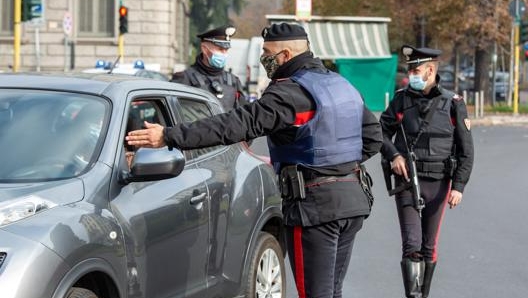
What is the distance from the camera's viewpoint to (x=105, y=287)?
181 inches

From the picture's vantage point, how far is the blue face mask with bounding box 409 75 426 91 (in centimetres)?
731

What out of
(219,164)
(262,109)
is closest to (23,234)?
(262,109)

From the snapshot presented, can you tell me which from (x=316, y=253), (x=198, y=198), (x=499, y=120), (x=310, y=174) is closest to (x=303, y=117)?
(x=310, y=174)

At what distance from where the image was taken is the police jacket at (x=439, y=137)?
7.36m

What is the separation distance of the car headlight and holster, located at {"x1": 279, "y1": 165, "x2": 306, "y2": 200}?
3.93ft

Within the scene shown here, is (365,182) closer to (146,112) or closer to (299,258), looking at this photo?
(299,258)

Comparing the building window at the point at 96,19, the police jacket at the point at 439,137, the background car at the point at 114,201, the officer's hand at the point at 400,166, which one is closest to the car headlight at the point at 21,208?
the background car at the point at 114,201

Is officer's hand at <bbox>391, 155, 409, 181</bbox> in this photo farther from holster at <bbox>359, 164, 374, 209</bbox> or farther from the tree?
the tree

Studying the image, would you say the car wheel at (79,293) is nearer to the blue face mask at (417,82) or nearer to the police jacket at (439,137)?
the police jacket at (439,137)

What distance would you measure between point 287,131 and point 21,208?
4.44ft

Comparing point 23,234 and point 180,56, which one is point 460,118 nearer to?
point 23,234

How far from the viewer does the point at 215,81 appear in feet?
31.0

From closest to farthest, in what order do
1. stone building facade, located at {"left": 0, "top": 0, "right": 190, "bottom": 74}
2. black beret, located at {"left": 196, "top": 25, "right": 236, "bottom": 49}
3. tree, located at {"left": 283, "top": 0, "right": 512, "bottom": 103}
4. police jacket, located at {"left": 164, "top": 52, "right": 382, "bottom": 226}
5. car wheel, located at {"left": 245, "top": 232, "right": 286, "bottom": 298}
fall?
police jacket, located at {"left": 164, "top": 52, "right": 382, "bottom": 226} → car wheel, located at {"left": 245, "top": 232, "right": 286, "bottom": 298} → black beret, located at {"left": 196, "top": 25, "right": 236, "bottom": 49} → stone building facade, located at {"left": 0, "top": 0, "right": 190, "bottom": 74} → tree, located at {"left": 283, "top": 0, "right": 512, "bottom": 103}

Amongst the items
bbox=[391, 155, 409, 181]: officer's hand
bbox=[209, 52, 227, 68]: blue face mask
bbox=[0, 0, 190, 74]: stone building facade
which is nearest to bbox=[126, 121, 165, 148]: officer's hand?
bbox=[391, 155, 409, 181]: officer's hand
